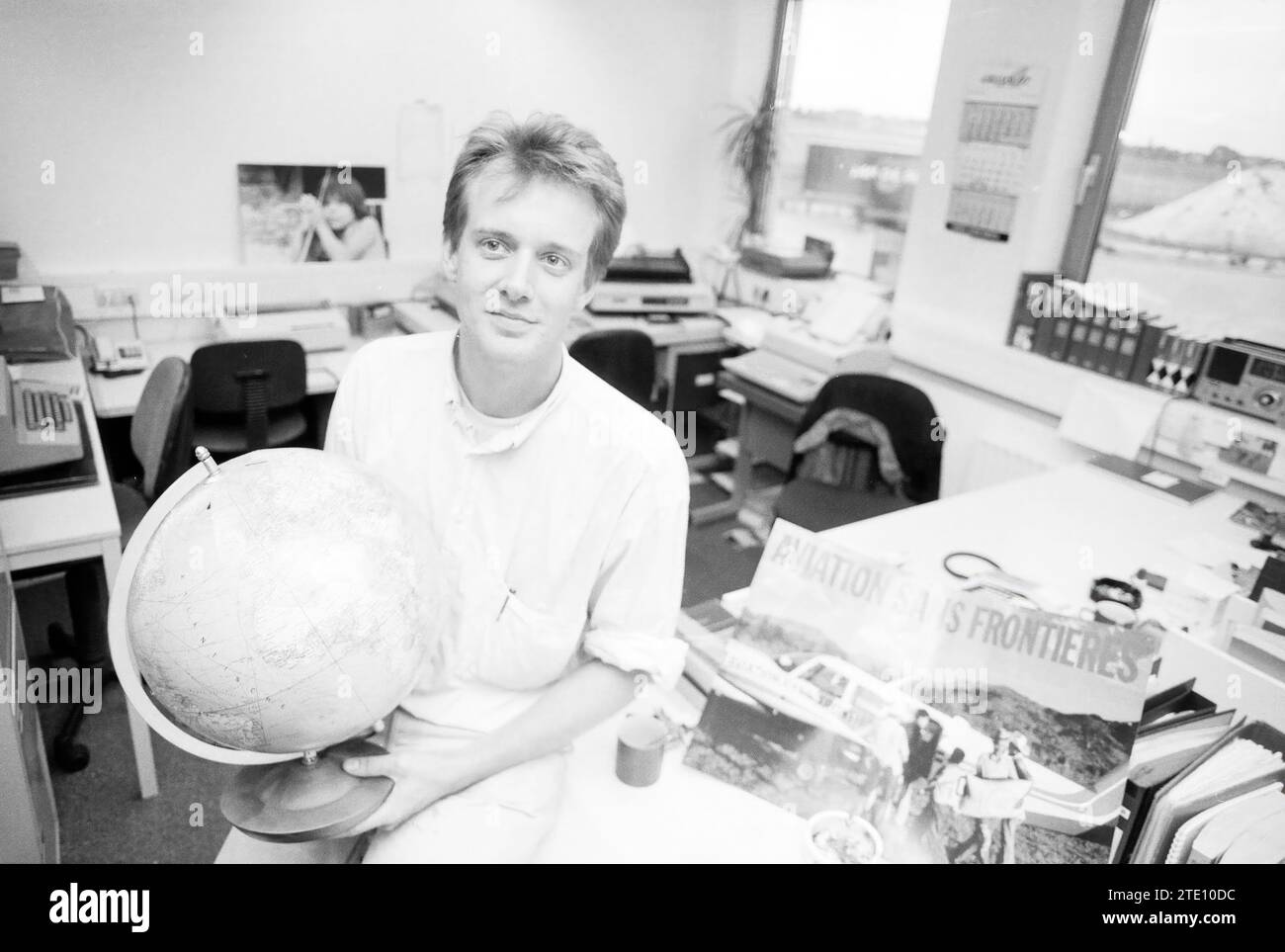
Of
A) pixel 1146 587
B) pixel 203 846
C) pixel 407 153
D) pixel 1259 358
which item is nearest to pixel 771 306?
pixel 407 153

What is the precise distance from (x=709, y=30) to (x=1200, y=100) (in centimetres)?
240

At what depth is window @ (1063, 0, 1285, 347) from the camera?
2521 millimetres

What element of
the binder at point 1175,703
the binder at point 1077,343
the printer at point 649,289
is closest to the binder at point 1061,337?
the binder at point 1077,343

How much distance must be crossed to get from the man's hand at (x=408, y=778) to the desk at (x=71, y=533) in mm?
1175

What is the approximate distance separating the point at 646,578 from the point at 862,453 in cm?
186

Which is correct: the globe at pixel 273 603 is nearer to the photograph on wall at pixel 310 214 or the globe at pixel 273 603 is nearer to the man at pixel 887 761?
the man at pixel 887 761

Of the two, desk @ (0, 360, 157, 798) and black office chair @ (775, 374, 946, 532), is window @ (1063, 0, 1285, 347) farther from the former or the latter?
desk @ (0, 360, 157, 798)

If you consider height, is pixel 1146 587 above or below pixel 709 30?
below

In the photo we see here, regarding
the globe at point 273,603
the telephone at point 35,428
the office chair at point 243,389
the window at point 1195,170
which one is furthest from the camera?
the office chair at point 243,389

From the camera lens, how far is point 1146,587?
1889mm

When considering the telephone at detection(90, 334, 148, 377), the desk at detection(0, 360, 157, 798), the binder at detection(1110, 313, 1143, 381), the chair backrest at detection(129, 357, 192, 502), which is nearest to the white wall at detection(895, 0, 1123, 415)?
the binder at detection(1110, 313, 1143, 381)

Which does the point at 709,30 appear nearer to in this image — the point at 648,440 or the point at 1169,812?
the point at 648,440

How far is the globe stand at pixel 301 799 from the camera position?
2.94ft

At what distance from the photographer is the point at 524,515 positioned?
3.79 feet
